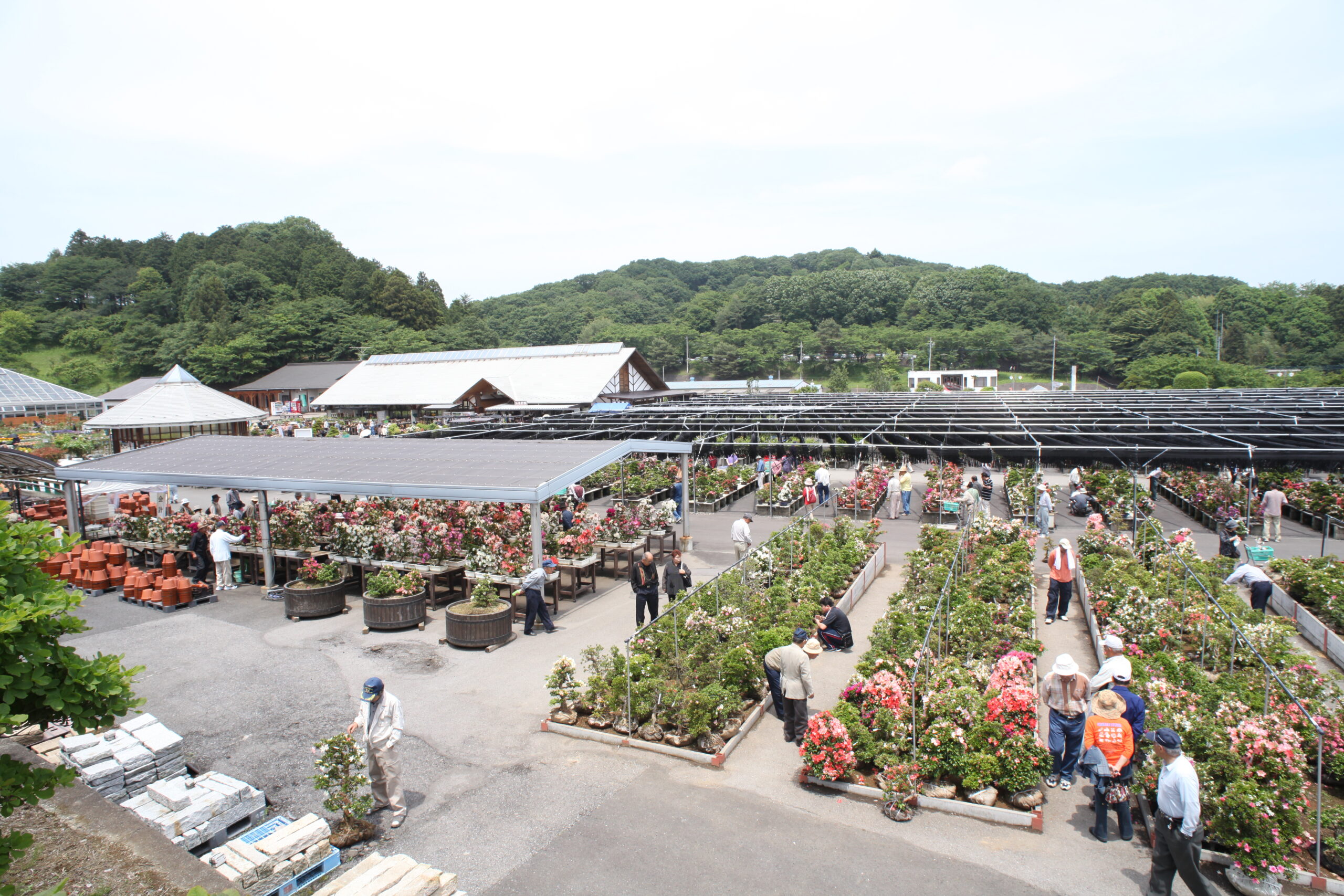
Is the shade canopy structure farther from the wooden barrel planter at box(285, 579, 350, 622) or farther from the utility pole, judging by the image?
the utility pole

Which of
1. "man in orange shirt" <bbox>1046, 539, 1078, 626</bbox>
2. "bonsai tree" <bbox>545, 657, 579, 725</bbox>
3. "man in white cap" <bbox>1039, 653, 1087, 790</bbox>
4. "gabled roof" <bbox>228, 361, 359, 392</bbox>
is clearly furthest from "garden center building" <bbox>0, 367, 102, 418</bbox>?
"man in white cap" <bbox>1039, 653, 1087, 790</bbox>

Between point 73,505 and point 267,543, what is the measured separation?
7.72 m

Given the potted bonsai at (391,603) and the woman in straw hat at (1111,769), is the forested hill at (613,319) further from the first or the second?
the woman in straw hat at (1111,769)

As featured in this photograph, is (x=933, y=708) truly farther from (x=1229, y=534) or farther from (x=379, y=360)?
(x=379, y=360)

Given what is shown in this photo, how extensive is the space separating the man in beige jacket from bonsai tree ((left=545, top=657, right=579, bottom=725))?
8.44 ft

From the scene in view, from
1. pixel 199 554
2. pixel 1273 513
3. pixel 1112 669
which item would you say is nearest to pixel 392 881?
pixel 1112 669

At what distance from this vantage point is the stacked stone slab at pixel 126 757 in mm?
6883

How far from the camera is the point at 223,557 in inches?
601

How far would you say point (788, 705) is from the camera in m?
8.40

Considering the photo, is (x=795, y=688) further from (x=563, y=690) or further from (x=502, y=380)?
(x=502, y=380)

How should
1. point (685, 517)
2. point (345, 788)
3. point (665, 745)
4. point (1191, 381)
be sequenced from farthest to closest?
point (1191, 381) < point (685, 517) < point (665, 745) < point (345, 788)

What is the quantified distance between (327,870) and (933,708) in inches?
233

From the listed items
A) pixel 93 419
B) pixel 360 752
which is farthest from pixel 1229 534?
pixel 93 419

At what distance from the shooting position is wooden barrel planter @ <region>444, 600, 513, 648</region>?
11.4 meters
